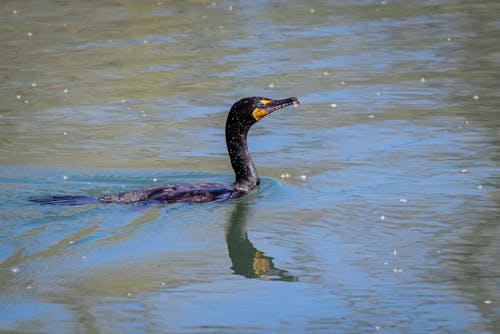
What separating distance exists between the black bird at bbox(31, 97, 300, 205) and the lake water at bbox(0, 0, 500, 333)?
129mm

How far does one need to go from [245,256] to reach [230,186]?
6.19 ft

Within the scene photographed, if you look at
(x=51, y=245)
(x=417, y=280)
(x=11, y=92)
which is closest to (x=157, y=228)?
(x=51, y=245)

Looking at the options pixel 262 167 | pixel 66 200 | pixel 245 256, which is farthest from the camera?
pixel 262 167

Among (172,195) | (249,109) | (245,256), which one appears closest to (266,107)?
(249,109)

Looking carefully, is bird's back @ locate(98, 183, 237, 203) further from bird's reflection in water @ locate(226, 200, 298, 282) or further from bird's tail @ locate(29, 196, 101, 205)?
bird's reflection in water @ locate(226, 200, 298, 282)

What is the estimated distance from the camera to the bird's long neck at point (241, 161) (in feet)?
32.0

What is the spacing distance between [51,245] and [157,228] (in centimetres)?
93

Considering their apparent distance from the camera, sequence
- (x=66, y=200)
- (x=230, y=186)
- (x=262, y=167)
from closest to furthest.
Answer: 1. (x=66, y=200)
2. (x=230, y=186)
3. (x=262, y=167)

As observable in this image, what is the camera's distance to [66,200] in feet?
30.3

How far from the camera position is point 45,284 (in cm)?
726

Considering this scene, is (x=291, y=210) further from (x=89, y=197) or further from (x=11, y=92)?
(x=11, y=92)

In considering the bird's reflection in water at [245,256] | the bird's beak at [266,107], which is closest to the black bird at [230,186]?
the bird's beak at [266,107]

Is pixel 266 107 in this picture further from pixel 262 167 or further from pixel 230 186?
pixel 262 167

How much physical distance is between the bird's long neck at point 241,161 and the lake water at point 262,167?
6.8 inches
